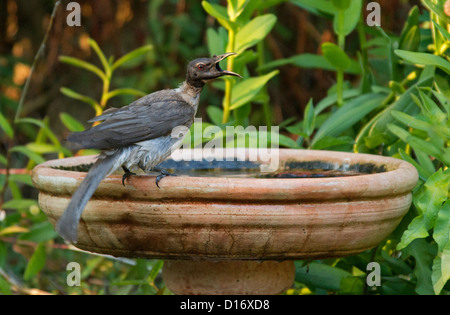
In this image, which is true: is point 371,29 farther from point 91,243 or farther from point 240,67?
point 91,243

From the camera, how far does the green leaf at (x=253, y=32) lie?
278cm

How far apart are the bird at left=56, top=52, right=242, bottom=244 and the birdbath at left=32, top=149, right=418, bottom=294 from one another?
0.28 ft

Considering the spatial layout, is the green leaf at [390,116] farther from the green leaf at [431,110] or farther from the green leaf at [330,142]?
the green leaf at [431,110]

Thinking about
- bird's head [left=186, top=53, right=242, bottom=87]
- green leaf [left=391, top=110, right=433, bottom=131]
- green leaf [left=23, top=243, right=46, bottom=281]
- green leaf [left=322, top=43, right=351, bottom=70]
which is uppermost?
green leaf [left=322, top=43, right=351, bottom=70]

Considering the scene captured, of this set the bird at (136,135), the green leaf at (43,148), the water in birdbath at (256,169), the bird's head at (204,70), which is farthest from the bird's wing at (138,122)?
the green leaf at (43,148)

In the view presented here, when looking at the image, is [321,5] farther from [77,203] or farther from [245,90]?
[77,203]

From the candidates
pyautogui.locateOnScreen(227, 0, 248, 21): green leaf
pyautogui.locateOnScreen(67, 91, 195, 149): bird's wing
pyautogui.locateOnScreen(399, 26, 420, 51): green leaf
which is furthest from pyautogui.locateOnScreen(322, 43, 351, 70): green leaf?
pyautogui.locateOnScreen(67, 91, 195, 149): bird's wing

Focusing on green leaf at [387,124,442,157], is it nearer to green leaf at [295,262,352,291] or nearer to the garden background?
the garden background

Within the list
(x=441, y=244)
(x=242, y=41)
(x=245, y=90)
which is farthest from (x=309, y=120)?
(x=441, y=244)

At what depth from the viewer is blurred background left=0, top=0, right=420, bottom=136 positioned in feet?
16.8

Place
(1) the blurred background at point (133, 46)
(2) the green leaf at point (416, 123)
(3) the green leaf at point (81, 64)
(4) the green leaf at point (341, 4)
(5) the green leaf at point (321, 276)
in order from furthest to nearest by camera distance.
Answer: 1. (1) the blurred background at point (133, 46)
2. (3) the green leaf at point (81, 64)
3. (4) the green leaf at point (341, 4)
4. (5) the green leaf at point (321, 276)
5. (2) the green leaf at point (416, 123)

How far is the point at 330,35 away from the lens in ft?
15.0

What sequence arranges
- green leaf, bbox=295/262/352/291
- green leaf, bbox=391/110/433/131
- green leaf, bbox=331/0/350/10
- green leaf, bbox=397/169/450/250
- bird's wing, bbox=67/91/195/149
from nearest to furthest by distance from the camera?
bird's wing, bbox=67/91/195/149 < green leaf, bbox=397/169/450/250 < green leaf, bbox=391/110/433/131 < green leaf, bbox=295/262/352/291 < green leaf, bbox=331/0/350/10

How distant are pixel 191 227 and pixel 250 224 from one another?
0.57 ft
